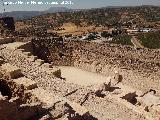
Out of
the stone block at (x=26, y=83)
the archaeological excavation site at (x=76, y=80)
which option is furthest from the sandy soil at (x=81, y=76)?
the stone block at (x=26, y=83)

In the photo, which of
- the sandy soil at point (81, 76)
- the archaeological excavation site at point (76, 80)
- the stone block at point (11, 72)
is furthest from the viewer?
the sandy soil at point (81, 76)

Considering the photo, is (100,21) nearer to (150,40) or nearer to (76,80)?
(150,40)

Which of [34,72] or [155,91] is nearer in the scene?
[34,72]

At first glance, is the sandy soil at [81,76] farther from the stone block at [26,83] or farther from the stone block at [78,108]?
the stone block at [78,108]

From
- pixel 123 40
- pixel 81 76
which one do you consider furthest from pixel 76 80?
pixel 123 40

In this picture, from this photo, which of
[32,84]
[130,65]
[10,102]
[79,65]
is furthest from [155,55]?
[10,102]

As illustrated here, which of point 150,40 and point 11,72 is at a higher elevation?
point 11,72

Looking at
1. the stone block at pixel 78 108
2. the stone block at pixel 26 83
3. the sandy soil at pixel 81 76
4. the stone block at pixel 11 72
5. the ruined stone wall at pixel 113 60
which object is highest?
the stone block at pixel 11 72

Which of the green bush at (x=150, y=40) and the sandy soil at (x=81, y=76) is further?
the green bush at (x=150, y=40)

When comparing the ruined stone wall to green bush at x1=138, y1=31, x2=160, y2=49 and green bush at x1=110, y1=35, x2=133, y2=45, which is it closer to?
green bush at x1=138, y1=31, x2=160, y2=49

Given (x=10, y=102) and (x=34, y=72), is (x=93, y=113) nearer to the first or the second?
(x=34, y=72)

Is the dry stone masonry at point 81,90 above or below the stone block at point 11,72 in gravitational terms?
below
